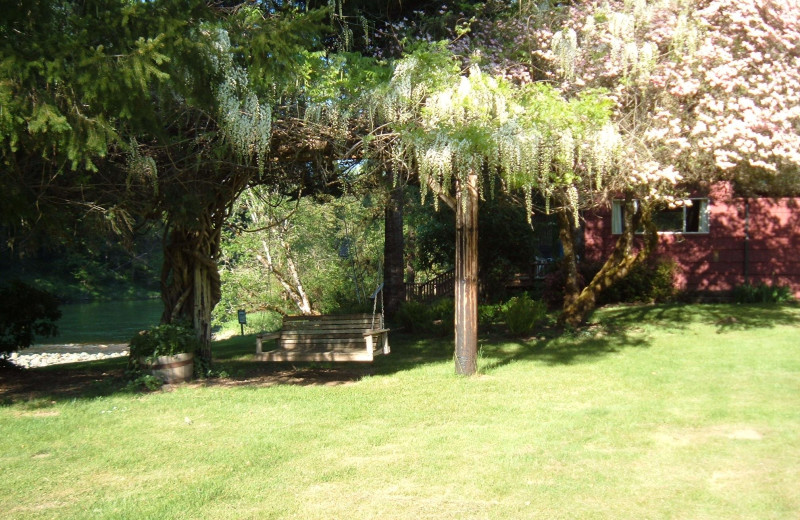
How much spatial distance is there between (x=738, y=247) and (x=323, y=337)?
11.3 m

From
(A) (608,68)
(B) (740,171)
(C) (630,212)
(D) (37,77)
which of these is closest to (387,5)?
(A) (608,68)

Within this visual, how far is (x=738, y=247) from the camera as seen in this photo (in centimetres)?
1592

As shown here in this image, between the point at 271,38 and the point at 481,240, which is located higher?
the point at 271,38

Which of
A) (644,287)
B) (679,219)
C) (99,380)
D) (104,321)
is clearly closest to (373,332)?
(99,380)

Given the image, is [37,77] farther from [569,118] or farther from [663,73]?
[663,73]

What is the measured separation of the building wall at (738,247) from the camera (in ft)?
51.5

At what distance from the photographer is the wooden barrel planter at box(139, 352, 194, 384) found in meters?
8.17

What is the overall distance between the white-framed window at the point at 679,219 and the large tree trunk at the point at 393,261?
5.20 m

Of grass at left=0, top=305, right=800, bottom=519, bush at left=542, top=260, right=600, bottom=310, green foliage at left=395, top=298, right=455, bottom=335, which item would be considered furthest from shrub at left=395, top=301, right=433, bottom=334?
grass at left=0, top=305, right=800, bottom=519

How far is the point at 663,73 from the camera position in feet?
28.3

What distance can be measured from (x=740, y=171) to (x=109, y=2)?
25.6ft

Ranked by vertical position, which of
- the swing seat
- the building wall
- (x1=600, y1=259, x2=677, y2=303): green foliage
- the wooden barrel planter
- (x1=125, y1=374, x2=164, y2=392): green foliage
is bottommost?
(x1=125, y1=374, x2=164, y2=392): green foliage

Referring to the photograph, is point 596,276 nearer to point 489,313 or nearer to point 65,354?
point 489,313

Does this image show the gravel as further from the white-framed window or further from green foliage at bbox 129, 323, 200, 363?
the white-framed window
